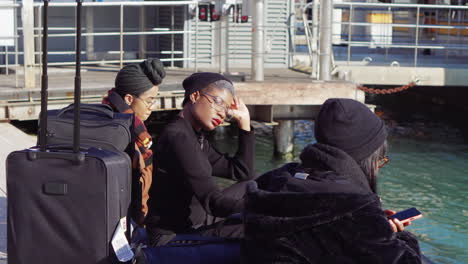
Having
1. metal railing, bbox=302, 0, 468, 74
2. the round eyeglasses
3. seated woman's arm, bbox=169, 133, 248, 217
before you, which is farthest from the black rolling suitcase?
metal railing, bbox=302, 0, 468, 74

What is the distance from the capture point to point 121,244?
3027 millimetres

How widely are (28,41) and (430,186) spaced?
5588 mm

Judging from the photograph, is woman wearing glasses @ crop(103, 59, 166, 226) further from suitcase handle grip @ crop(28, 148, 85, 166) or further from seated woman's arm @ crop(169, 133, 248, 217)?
suitcase handle grip @ crop(28, 148, 85, 166)

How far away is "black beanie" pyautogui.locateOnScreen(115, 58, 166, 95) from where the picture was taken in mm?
4414

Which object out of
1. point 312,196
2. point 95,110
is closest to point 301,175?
point 312,196

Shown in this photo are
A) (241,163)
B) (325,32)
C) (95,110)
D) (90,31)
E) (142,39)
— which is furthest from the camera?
(142,39)

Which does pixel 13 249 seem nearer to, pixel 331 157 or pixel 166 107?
pixel 331 157

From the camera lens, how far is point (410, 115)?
17.7 m

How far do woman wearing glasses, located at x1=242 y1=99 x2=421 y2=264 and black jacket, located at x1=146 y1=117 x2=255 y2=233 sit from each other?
2.58 feet

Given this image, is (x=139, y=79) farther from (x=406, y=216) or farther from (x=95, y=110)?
(x=406, y=216)

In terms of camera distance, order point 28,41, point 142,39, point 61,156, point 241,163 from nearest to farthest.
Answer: point 61,156, point 241,163, point 28,41, point 142,39

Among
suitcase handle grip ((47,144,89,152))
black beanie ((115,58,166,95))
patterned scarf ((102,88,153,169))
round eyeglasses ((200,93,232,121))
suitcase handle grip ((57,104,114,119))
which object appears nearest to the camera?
suitcase handle grip ((47,144,89,152))

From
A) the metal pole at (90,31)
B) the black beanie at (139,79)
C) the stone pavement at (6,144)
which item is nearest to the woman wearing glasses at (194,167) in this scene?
the black beanie at (139,79)

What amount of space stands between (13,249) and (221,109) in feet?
4.32
